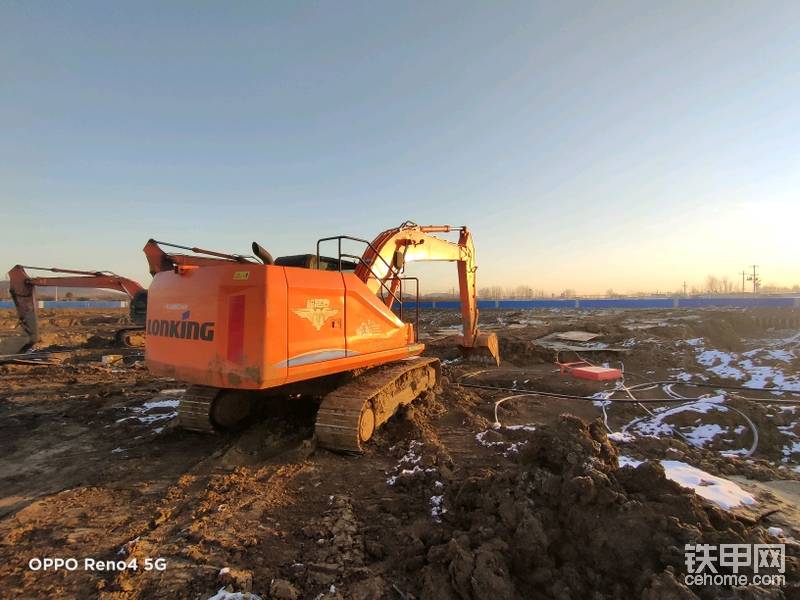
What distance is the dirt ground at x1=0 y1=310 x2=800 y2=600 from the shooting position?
2828 millimetres

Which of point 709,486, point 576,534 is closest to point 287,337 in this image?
point 576,534

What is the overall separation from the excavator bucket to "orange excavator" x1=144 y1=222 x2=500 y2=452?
15.1ft

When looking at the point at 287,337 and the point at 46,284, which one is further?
the point at 46,284

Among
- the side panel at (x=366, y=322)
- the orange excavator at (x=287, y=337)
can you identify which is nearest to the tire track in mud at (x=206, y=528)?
the orange excavator at (x=287, y=337)

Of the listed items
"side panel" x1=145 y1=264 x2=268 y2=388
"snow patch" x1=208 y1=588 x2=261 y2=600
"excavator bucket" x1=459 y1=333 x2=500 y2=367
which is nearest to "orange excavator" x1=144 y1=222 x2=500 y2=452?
"side panel" x1=145 y1=264 x2=268 y2=388

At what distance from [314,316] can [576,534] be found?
3.25m

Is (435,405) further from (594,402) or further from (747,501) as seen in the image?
(747,501)

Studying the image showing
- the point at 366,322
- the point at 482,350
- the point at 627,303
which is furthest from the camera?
the point at 627,303

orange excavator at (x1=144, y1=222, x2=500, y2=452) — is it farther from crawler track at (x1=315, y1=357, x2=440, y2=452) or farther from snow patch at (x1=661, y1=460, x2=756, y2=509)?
snow patch at (x1=661, y1=460, x2=756, y2=509)

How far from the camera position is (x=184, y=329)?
15.8 ft

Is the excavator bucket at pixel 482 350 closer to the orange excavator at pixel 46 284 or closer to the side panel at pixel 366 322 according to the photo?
the side panel at pixel 366 322

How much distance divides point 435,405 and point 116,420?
5455 mm

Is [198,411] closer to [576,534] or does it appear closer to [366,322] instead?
[366,322]

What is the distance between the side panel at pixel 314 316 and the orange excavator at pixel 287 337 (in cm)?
1
